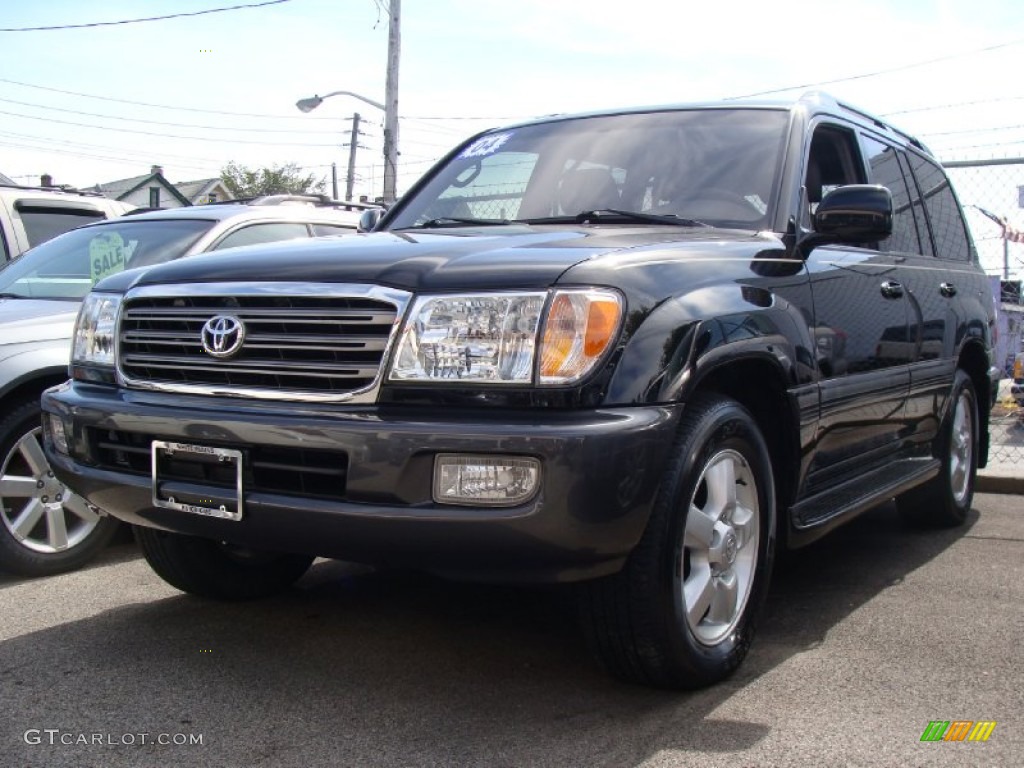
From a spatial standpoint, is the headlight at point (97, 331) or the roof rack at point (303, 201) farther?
the roof rack at point (303, 201)

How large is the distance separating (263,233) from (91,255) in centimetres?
87

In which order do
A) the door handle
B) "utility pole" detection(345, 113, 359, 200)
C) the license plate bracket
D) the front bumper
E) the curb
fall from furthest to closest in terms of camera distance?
"utility pole" detection(345, 113, 359, 200), the curb, the door handle, the license plate bracket, the front bumper

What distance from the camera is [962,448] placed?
217 inches

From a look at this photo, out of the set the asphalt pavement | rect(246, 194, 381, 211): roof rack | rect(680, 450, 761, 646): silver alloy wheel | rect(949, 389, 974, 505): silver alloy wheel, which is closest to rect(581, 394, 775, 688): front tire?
rect(680, 450, 761, 646): silver alloy wheel

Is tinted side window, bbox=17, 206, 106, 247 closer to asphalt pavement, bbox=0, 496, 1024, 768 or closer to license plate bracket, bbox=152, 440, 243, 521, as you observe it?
asphalt pavement, bbox=0, 496, 1024, 768

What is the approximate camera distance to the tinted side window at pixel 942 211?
5.27m

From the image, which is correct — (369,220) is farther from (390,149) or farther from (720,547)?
(390,149)

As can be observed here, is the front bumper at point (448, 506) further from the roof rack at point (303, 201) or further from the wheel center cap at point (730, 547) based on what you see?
the roof rack at point (303, 201)

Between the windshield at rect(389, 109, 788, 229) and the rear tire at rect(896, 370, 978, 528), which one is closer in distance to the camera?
the windshield at rect(389, 109, 788, 229)

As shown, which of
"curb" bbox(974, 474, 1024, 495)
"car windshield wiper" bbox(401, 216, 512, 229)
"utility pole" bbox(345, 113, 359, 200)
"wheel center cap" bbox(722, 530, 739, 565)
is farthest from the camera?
"utility pole" bbox(345, 113, 359, 200)

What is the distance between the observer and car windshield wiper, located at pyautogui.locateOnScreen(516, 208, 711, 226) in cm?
360

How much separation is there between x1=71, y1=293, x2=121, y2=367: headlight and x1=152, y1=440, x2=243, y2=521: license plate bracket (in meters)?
0.50

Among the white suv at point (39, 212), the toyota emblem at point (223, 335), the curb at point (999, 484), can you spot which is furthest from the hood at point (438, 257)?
the curb at point (999, 484)

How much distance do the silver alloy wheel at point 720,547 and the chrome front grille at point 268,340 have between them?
95cm
